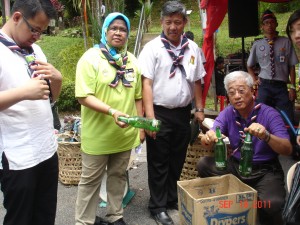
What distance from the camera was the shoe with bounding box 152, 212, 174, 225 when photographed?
11.2 ft

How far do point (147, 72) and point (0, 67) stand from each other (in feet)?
5.16

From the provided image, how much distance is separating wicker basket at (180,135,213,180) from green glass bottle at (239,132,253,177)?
0.76 metres

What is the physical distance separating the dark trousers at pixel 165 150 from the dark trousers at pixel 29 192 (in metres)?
1.26

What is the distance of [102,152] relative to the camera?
3053mm

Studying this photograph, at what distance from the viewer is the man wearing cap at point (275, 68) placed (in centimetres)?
496

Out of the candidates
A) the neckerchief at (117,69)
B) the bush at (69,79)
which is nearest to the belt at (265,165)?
the neckerchief at (117,69)

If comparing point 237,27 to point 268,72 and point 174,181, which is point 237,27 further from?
point 174,181

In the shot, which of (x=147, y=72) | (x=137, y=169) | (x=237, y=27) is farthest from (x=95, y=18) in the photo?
(x=147, y=72)

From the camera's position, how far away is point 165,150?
11.4ft

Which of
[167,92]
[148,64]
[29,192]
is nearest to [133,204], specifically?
[167,92]

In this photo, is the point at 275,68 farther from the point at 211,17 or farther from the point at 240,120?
the point at 240,120

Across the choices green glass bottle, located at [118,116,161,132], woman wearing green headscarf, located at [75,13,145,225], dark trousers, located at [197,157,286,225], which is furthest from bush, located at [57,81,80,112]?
green glass bottle, located at [118,116,161,132]

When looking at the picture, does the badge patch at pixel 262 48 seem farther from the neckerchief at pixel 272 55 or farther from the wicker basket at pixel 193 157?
the wicker basket at pixel 193 157

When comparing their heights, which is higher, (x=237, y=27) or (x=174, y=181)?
(x=237, y=27)
